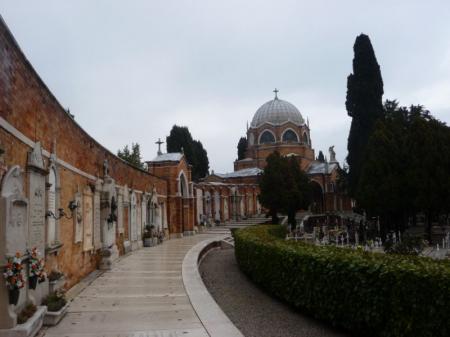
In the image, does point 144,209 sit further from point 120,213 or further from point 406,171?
point 406,171

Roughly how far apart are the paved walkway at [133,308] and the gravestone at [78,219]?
1087 millimetres

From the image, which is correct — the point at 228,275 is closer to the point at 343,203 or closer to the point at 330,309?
the point at 330,309

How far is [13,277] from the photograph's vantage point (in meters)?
5.23

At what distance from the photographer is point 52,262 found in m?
7.84

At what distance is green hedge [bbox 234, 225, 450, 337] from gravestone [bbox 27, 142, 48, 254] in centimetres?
435

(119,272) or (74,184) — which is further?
(119,272)

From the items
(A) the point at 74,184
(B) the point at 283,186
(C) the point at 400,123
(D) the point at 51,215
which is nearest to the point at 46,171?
(D) the point at 51,215

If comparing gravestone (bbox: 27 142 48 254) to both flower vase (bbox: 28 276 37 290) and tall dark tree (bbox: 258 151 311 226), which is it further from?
tall dark tree (bbox: 258 151 311 226)

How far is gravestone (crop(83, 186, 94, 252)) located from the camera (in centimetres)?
1059

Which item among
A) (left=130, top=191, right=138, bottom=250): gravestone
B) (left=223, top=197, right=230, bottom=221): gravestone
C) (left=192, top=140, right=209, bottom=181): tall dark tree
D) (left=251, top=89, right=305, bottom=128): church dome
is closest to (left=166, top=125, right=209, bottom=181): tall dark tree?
(left=192, top=140, right=209, bottom=181): tall dark tree

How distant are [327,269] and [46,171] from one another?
4756 mm

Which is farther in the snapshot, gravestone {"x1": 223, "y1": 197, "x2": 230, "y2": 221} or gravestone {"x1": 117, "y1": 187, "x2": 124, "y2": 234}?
gravestone {"x1": 223, "y1": 197, "x2": 230, "y2": 221}

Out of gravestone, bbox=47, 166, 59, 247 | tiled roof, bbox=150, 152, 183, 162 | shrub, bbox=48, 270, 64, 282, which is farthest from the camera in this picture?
tiled roof, bbox=150, 152, 183, 162

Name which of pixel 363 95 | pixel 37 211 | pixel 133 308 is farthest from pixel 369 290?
pixel 363 95
